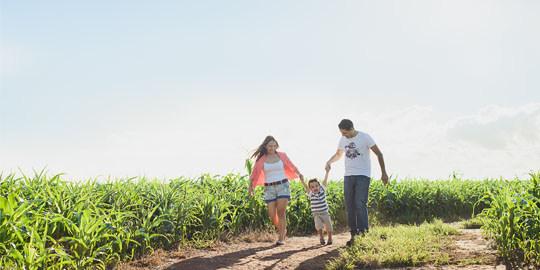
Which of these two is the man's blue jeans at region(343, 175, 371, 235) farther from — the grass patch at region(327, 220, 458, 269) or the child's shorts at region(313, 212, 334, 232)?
the child's shorts at region(313, 212, 334, 232)

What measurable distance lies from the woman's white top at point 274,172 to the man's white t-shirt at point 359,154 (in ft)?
3.65

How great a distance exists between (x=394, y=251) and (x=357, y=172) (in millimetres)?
1852

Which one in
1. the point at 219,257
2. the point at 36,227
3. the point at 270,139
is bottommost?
the point at 219,257

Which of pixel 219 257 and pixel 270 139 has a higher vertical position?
pixel 270 139

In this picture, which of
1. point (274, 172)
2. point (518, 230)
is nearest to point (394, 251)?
point (518, 230)

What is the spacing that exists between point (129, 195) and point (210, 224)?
145 cm

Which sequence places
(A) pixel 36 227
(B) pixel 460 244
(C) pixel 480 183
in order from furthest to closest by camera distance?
(C) pixel 480 183, (B) pixel 460 244, (A) pixel 36 227

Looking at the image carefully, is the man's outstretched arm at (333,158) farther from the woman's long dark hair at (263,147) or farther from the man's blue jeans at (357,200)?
the woman's long dark hair at (263,147)

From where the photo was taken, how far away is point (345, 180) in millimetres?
8672

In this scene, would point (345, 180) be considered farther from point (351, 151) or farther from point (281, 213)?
point (281, 213)

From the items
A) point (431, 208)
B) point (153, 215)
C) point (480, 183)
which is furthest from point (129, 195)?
point (480, 183)

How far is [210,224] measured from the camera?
28.6 feet

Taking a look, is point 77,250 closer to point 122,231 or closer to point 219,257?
point 122,231

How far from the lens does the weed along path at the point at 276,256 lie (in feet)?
22.2
